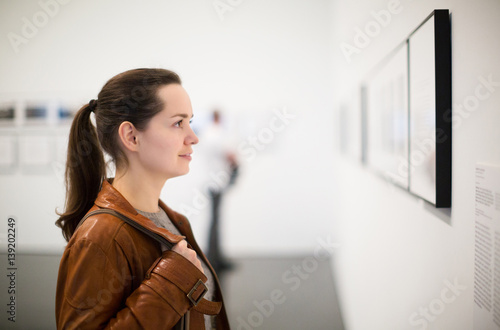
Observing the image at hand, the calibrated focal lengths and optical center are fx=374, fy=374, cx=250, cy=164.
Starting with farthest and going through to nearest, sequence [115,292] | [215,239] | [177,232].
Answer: [215,239]
[177,232]
[115,292]

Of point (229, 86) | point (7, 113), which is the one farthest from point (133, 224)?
point (7, 113)

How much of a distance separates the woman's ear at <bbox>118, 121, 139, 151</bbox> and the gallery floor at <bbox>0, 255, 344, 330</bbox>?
2.27 m

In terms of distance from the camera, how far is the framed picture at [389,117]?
1.35 m

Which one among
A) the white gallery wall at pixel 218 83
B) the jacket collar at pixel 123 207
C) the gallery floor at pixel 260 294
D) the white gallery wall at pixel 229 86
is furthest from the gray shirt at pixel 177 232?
the white gallery wall at pixel 218 83

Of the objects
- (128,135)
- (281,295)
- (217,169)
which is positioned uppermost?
(128,135)

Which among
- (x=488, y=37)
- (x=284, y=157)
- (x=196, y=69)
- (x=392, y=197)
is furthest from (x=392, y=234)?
(x=196, y=69)

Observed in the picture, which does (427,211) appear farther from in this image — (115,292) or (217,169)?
(217,169)

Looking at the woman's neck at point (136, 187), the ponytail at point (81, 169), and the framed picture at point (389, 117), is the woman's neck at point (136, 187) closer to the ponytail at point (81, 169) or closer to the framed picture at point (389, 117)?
the ponytail at point (81, 169)

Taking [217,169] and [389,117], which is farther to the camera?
[217,169]

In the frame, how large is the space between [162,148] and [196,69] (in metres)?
3.60

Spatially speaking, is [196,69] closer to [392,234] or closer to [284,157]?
[284,157]

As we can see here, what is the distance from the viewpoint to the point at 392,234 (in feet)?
5.23

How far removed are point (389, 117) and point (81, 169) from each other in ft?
3.99

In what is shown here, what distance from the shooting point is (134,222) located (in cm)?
102
